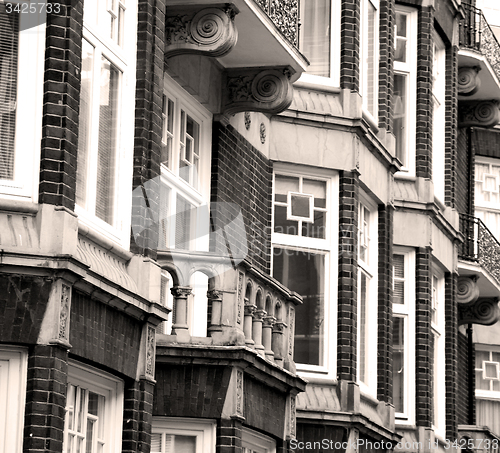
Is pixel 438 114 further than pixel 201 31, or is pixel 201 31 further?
pixel 438 114

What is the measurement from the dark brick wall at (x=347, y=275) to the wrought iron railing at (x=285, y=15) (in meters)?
3.15

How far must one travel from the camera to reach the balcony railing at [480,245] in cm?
3005

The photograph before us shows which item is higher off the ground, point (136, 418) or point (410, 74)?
point (410, 74)

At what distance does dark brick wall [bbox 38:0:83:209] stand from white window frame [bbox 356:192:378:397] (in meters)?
9.92

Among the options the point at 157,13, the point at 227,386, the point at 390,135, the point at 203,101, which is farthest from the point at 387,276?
the point at 157,13

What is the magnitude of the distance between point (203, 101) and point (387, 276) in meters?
5.71

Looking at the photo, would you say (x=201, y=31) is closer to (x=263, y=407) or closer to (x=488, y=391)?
(x=263, y=407)

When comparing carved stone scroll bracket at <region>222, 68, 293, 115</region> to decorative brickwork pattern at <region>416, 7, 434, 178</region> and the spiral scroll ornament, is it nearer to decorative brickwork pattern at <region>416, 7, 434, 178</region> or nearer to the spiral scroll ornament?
decorative brickwork pattern at <region>416, 7, 434, 178</region>

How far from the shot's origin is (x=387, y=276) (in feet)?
71.6

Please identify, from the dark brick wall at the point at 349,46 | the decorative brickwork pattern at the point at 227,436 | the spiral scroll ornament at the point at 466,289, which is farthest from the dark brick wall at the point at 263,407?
the spiral scroll ornament at the point at 466,289

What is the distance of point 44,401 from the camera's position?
10.9 m

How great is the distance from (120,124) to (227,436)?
145 inches

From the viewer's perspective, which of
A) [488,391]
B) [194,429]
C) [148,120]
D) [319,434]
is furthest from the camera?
[488,391]

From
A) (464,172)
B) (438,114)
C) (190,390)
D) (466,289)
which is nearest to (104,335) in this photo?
(190,390)
